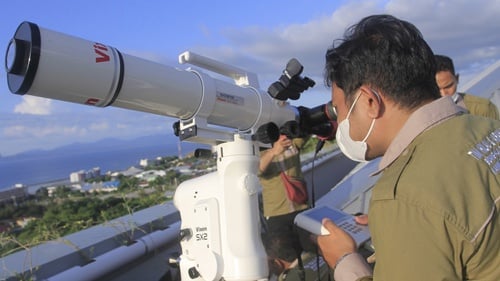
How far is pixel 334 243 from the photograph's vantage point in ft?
5.62

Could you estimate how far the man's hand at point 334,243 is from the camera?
5.42 feet

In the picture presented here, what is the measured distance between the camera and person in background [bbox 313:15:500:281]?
3.24 ft

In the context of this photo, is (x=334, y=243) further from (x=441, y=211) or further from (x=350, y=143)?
(x=441, y=211)

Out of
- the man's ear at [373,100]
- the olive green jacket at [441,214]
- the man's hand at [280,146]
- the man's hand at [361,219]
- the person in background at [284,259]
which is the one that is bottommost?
the person in background at [284,259]

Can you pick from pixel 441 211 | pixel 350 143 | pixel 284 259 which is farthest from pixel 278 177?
pixel 441 211

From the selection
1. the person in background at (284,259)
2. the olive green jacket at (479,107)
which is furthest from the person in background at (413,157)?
the olive green jacket at (479,107)

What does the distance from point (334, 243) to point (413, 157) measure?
702 mm

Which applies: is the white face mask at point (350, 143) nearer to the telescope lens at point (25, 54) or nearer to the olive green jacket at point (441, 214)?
the olive green jacket at point (441, 214)

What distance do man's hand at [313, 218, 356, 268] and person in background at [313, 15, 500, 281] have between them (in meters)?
0.10

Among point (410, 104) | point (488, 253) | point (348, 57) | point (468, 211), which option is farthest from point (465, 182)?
point (348, 57)

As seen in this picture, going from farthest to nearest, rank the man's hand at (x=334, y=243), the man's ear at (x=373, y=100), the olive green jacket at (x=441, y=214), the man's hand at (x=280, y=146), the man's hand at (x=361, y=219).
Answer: the man's hand at (x=280, y=146)
the man's hand at (x=361, y=219)
the man's hand at (x=334, y=243)
the man's ear at (x=373, y=100)
the olive green jacket at (x=441, y=214)

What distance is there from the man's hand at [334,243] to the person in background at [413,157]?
99 mm

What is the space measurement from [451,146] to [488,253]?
26 centimetres

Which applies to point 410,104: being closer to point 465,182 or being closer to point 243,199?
point 465,182
